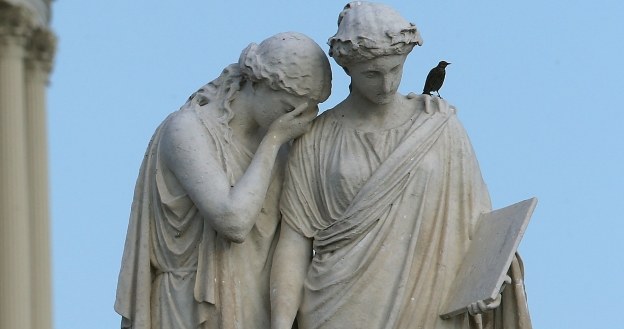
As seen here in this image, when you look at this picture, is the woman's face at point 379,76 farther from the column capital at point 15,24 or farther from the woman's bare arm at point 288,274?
the column capital at point 15,24

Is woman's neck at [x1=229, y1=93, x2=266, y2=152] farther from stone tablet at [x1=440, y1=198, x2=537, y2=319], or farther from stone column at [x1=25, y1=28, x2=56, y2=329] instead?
stone column at [x1=25, y1=28, x2=56, y2=329]

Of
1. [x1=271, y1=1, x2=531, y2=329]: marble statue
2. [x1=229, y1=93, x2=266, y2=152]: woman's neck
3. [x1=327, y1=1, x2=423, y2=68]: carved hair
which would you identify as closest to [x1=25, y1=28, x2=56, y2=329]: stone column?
[x1=229, y1=93, x2=266, y2=152]: woman's neck

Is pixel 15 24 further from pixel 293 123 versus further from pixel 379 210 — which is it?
pixel 379 210

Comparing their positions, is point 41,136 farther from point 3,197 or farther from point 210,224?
point 210,224

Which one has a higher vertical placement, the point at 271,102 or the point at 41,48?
the point at 41,48

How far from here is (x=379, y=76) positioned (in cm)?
1917

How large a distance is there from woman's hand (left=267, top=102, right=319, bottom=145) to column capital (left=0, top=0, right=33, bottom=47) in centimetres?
2634

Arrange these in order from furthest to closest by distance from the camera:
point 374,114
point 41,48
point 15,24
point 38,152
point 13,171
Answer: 1. point 38,152
2. point 41,48
3. point 15,24
4. point 13,171
5. point 374,114

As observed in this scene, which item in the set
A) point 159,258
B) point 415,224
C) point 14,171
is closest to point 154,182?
point 159,258

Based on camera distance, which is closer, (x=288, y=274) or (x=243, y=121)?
(x=288, y=274)

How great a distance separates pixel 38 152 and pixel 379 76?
27620 millimetres

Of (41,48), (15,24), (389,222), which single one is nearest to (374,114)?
(389,222)

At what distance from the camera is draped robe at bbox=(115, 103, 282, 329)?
19.2 m

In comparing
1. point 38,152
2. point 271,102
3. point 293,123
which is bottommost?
point 293,123
